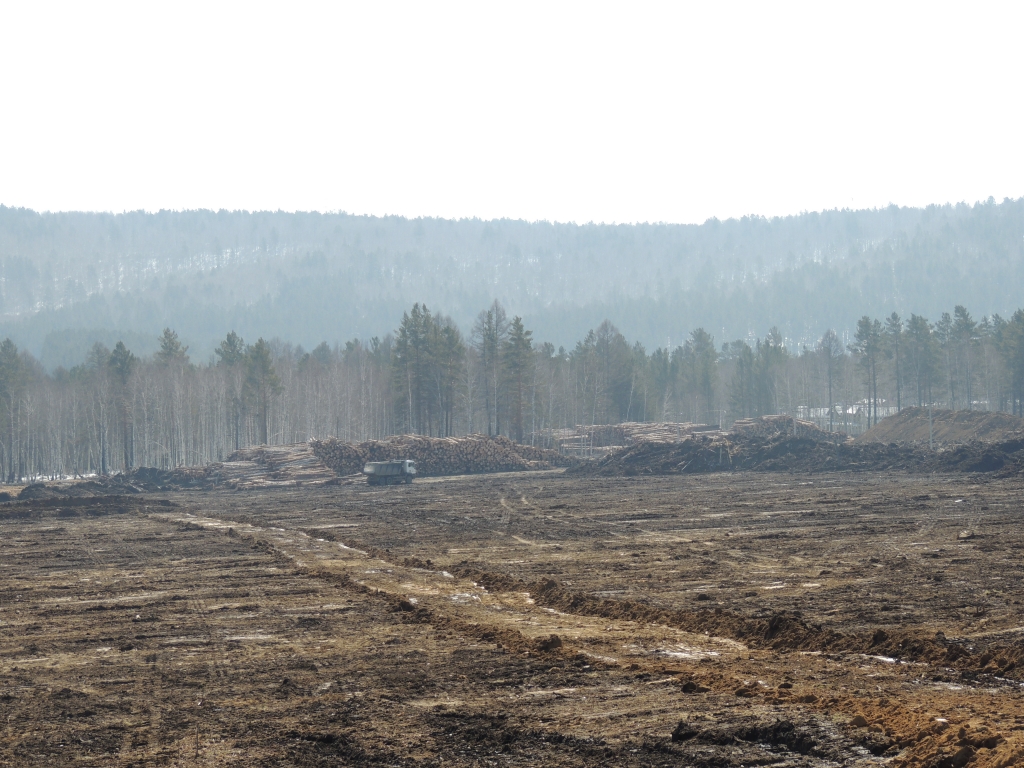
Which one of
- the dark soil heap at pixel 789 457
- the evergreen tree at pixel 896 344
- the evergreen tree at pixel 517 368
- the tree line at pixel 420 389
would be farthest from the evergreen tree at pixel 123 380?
the evergreen tree at pixel 896 344

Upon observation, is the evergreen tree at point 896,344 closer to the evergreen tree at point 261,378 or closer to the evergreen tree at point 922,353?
the evergreen tree at point 922,353

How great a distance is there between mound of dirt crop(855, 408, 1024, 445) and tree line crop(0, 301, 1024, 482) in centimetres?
1581

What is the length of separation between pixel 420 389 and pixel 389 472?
33.3 metres

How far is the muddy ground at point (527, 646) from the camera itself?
787 centimetres

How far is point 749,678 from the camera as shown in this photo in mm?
9797

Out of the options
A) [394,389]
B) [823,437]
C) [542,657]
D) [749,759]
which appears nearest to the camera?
[749,759]

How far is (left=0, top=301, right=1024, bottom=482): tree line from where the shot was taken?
3263 inches

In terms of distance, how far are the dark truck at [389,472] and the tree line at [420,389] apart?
2803cm

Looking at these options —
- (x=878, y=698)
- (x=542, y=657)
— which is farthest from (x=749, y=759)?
(x=542, y=657)

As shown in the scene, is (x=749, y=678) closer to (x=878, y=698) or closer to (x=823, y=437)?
(x=878, y=698)

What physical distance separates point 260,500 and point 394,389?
43.1m

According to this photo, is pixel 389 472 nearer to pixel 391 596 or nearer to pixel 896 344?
pixel 391 596

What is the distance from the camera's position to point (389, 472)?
176 ft

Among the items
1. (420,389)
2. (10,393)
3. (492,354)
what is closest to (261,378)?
(420,389)
